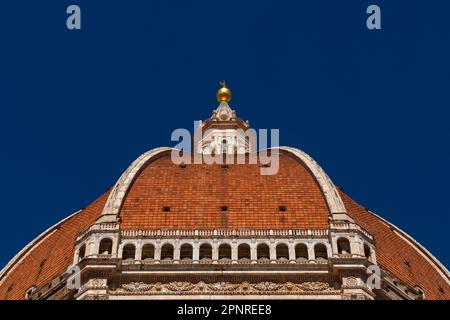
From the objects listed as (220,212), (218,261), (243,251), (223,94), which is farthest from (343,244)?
(223,94)

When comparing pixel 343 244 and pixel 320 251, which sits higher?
pixel 343 244

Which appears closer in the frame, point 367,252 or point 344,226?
point 344,226

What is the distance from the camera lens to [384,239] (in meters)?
32.7

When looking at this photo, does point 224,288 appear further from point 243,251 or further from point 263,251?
point 263,251

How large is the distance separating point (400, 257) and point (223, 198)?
6456 millimetres

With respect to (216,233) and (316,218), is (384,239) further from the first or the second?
(216,233)

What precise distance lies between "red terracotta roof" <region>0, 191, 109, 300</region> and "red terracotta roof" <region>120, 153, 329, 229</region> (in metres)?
1.78

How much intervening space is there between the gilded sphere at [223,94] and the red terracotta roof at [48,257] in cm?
1252

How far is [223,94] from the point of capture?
45312 millimetres

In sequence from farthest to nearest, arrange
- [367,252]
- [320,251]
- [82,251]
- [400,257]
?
[400,257], [367,252], [82,251], [320,251]

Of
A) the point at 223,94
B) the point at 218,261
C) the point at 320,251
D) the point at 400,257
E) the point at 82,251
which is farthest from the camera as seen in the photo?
the point at 223,94

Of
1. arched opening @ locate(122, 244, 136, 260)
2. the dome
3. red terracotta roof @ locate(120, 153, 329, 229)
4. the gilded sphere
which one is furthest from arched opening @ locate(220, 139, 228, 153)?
arched opening @ locate(122, 244, 136, 260)

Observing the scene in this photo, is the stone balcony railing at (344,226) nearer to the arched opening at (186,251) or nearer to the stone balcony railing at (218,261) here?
the stone balcony railing at (218,261)

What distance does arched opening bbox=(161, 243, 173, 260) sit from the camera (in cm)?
2789
